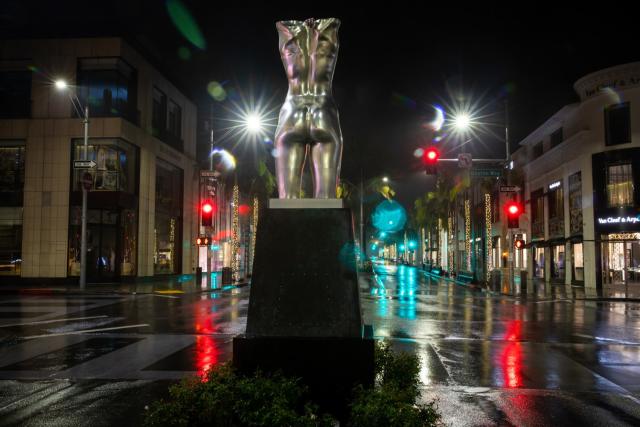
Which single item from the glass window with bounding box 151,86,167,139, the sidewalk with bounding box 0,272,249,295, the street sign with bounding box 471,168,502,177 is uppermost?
the glass window with bounding box 151,86,167,139

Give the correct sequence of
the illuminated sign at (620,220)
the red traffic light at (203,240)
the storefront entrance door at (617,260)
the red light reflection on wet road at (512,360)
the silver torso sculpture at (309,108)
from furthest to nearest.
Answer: the red traffic light at (203,240)
the storefront entrance door at (617,260)
the illuminated sign at (620,220)
the red light reflection on wet road at (512,360)
the silver torso sculpture at (309,108)

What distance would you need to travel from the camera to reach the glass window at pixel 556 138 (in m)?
36.2

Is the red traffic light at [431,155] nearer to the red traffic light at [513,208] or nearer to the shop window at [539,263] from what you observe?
the red traffic light at [513,208]

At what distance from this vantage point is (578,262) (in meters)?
33.2

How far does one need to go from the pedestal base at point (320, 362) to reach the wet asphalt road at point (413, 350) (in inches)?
66.8

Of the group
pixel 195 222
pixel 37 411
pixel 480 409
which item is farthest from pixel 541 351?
pixel 195 222

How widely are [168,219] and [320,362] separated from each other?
35133 mm

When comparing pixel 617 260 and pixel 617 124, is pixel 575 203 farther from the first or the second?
pixel 617 124

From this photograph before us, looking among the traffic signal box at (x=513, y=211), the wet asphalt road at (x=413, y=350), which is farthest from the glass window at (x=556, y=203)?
the wet asphalt road at (x=413, y=350)

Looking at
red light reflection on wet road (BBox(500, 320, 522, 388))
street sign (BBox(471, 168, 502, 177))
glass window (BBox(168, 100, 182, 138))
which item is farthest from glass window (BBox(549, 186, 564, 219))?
glass window (BBox(168, 100, 182, 138))

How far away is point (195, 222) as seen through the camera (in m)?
42.8

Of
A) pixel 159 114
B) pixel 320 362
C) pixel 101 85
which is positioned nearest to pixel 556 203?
pixel 159 114

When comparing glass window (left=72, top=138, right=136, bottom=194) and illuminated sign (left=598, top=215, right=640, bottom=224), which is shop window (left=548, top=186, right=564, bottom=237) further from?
glass window (left=72, top=138, right=136, bottom=194)

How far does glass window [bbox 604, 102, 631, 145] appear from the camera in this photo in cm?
2909
